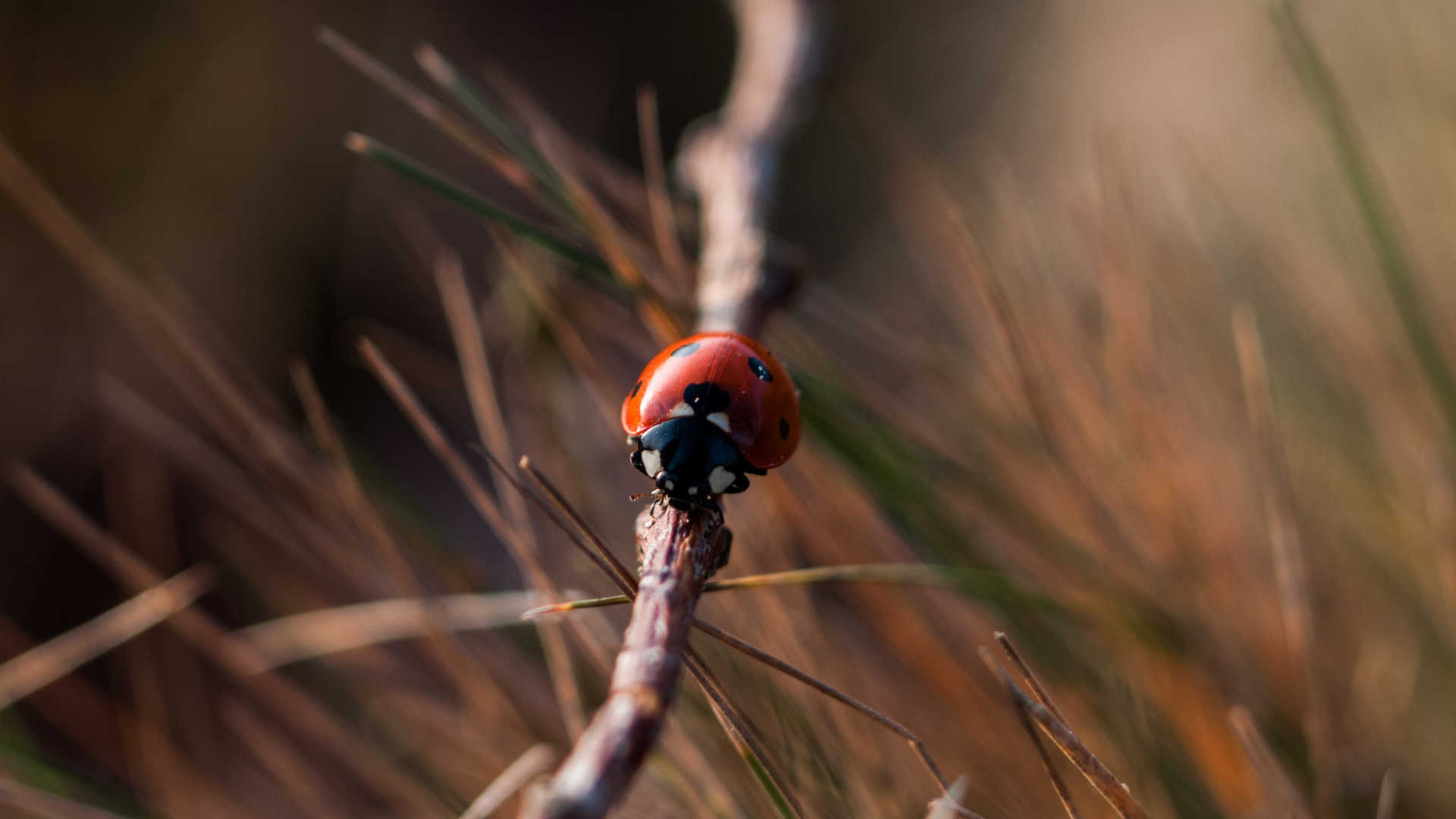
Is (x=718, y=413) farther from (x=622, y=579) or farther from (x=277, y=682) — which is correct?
(x=277, y=682)

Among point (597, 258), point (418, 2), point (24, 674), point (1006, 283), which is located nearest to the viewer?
point (597, 258)

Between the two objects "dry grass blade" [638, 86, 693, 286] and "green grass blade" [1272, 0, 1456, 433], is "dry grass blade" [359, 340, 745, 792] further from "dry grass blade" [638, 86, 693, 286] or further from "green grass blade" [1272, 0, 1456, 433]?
"green grass blade" [1272, 0, 1456, 433]

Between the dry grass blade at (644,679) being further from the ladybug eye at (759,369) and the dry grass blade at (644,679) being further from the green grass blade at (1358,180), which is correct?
the green grass blade at (1358,180)

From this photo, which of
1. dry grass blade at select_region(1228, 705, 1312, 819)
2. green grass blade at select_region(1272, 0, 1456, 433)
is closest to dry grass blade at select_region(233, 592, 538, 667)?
dry grass blade at select_region(1228, 705, 1312, 819)

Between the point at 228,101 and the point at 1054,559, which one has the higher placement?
the point at 228,101

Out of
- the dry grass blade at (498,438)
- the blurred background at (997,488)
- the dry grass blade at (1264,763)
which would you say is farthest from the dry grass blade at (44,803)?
the dry grass blade at (1264,763)

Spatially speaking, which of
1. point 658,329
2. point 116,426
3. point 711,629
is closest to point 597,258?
point 658,329

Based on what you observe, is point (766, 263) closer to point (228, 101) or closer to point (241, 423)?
point (241, 423)
